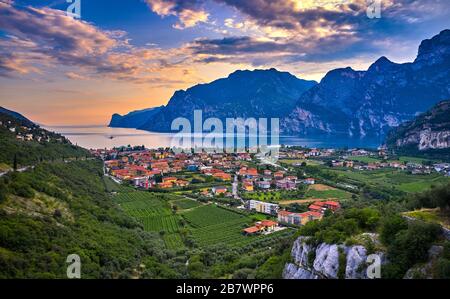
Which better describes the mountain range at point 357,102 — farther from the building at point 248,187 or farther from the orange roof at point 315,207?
the orange roof at point 315,207

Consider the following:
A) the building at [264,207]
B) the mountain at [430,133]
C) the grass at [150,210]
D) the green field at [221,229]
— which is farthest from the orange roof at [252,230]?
the mountain at [430,133]

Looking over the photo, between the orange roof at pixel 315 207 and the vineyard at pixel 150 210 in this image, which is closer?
the vineyard at pixel 150 210

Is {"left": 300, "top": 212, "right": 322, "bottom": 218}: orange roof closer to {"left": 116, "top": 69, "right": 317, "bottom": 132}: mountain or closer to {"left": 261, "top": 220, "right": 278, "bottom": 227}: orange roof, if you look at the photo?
{"left": 261, "top": 220, "right": 278, "bottom": 227}: orange roof

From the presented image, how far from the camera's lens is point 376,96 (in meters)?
138

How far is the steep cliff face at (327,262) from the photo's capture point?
859cm

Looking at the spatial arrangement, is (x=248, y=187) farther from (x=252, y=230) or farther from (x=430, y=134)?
(x=430, y=134)

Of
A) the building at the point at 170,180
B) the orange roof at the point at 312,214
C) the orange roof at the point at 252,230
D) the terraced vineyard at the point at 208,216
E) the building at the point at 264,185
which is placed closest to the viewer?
the orange roof at the point at 252,230

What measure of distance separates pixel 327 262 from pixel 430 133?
5576 centimetres

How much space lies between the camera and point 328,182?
116ft

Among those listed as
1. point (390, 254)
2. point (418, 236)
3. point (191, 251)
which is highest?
point (418, 236)

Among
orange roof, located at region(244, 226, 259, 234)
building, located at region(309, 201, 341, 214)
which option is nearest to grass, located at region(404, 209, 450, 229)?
orange roof, located at region(244, 226, 259, 234)
